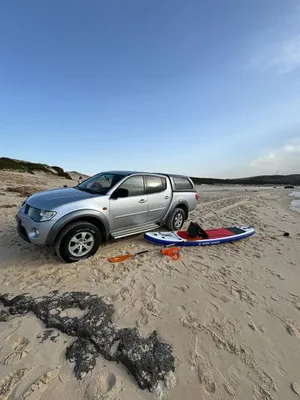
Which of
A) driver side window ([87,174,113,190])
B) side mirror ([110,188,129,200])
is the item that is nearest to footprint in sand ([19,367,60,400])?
side mirror ([110,188,129,200])

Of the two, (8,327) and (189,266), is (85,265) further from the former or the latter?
(189,266)

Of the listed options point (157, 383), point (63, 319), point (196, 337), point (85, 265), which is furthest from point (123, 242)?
point (157, 383)

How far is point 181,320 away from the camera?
2.84 m

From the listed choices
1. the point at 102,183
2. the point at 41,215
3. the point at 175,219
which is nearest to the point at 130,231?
the point at 102,183

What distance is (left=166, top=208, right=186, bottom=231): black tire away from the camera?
20.5ft

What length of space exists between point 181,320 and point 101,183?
3.51 metres

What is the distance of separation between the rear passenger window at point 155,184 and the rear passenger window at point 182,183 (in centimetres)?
52

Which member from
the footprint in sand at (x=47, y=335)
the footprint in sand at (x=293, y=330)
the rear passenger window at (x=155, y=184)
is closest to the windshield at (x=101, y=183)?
the rear passenger window at (x=155, y=184)

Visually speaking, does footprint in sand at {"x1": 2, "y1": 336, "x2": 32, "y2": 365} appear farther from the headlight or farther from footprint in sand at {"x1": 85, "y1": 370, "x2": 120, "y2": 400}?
the headlight

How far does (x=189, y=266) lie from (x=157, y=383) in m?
2.54

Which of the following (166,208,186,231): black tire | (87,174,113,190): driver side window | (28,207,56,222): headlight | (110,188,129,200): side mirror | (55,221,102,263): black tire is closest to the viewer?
(28,207,56,222): headlight

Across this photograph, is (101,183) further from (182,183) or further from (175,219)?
(182,183)

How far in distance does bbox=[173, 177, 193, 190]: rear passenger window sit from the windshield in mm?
1980

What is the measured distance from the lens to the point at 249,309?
3164 millimetres
